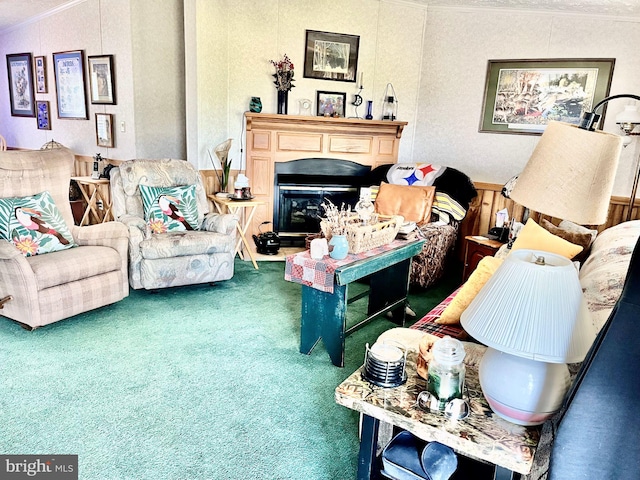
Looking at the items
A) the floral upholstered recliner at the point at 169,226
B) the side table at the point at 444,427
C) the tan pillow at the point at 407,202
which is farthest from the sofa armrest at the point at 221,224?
the side table at the point at 444,427

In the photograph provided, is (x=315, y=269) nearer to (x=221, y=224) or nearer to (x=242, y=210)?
(x=221, y=224)

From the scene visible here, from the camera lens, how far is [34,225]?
10.5ft

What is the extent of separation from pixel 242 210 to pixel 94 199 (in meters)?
1.87

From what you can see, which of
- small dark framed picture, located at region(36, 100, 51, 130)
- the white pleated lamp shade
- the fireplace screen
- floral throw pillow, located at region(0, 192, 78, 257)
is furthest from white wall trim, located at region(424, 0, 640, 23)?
small dark framed picture, located at region(36, 100, 51, 130)

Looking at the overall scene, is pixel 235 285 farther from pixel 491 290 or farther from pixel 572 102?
pixel 572 102

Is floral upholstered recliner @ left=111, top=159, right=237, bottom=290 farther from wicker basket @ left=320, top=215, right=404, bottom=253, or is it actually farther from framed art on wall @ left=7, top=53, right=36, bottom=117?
framed art on wall @ left=7, top=53, right=36, bottom=117

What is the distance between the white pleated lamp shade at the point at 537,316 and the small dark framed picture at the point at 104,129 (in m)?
5.06

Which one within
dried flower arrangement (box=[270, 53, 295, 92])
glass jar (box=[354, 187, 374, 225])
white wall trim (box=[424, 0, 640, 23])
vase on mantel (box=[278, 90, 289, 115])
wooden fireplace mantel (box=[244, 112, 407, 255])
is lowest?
glass jar (box=[354, 187, 374, 225])

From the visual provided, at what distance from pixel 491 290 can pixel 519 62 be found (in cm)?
425

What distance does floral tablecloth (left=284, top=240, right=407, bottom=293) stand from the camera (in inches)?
104

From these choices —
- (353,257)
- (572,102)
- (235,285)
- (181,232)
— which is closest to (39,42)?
(181,232)

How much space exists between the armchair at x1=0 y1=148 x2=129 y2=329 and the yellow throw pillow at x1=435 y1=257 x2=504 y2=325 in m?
2.33

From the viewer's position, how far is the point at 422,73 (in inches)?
211

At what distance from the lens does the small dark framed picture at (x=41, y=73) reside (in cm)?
630
